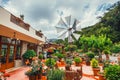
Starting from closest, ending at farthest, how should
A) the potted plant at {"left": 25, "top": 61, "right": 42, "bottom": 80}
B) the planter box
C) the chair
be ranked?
the chair → the potted plant at {"left": 25, "top": 61, "right": 42, "bottom": 80} → the planter box

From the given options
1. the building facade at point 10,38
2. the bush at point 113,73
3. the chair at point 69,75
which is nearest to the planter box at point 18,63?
the building facade at point 10,38

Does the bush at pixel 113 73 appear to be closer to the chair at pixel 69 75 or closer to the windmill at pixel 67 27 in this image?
the chair at pixel 69 75

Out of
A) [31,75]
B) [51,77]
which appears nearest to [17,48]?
[31,75]

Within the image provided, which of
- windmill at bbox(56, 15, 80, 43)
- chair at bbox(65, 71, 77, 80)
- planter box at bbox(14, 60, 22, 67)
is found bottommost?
chair at bbox(65, 71, 77, 80)

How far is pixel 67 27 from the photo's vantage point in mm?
13711

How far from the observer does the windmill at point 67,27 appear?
12.9 m

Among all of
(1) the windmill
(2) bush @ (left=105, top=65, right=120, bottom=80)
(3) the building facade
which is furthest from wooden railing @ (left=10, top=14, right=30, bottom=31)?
(2) bush @ (left=105, top=65, right=120, bottom=80)

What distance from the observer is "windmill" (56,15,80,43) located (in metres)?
12.9

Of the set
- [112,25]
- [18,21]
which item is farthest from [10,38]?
[112,25]

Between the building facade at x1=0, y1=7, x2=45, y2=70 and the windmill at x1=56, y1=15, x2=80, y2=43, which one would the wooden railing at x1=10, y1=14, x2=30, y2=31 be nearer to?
the building facade at x1=0, y1=7, x2=45, y2=70

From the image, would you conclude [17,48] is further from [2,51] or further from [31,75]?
[31,75]

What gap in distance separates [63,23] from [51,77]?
7.13 m

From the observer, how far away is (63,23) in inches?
567

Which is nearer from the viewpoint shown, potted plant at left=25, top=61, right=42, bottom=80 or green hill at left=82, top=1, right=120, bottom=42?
potted plant at left=25, top=61, right=42, bottom=80
